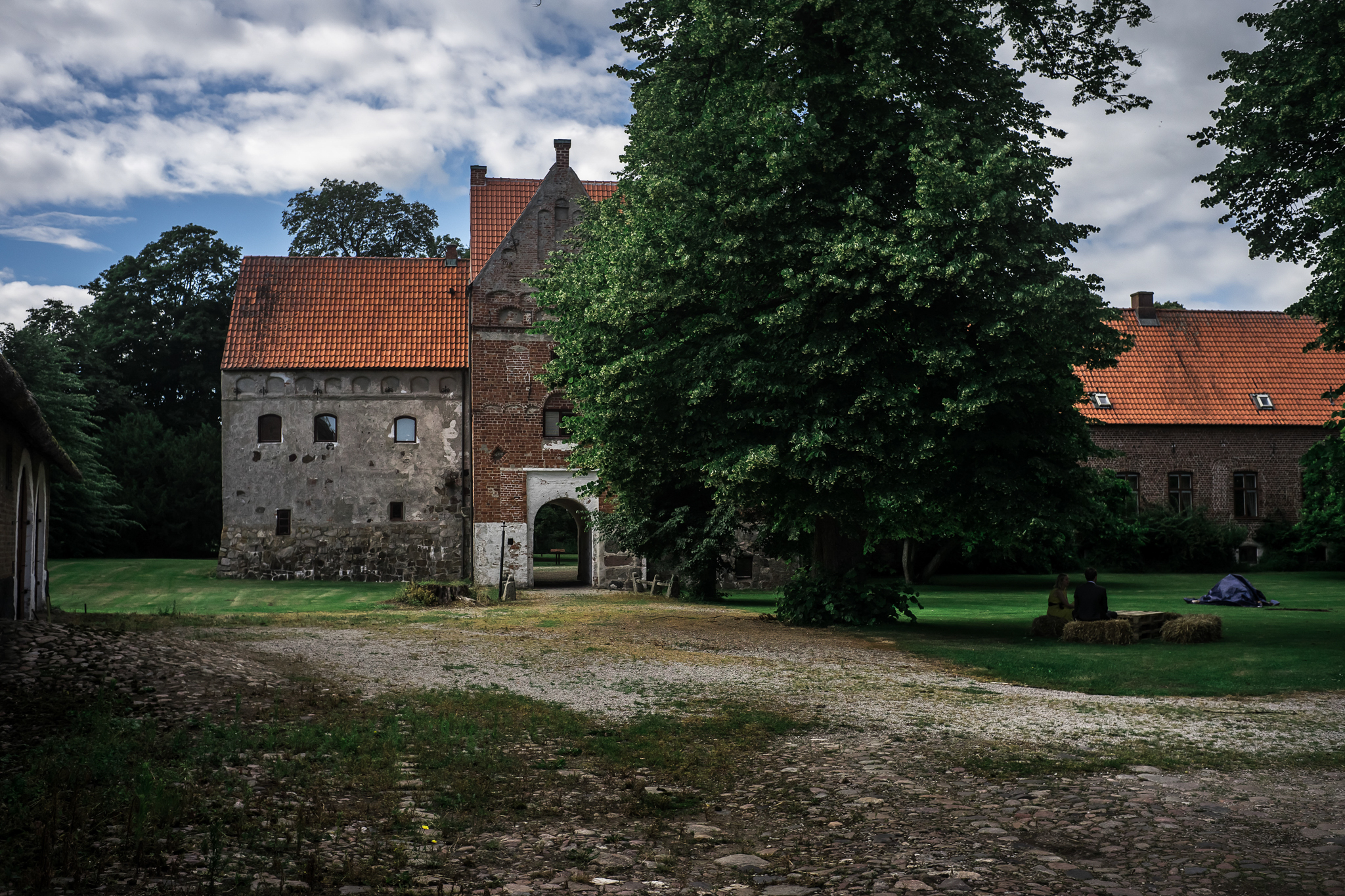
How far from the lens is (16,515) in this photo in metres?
16.1

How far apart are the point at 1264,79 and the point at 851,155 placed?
6008 mm

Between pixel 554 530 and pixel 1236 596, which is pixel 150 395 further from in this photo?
pixel 1236 596

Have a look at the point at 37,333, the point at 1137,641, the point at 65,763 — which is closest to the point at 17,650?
the point at 65,763

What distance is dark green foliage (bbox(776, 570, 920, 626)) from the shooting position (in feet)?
58.9

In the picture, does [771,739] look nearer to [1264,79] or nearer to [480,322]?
[1264,79]

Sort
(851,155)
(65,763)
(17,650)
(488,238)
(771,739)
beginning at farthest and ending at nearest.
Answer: (488,238)
(851,155)
(17,650)
(771,739)
(65,763)

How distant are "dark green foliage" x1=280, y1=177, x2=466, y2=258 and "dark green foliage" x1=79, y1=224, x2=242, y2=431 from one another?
133 inches

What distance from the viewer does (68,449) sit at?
3328cm

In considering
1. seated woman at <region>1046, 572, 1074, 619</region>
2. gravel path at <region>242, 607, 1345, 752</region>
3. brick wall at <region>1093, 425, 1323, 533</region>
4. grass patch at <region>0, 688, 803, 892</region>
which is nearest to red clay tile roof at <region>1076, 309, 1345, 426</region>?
brick wall at <region>1093, 425, 1323, 533</region>

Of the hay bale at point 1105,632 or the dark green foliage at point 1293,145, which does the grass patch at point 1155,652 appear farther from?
the dark green foliage at point 1293,145

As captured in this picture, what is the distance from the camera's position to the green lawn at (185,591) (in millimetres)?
23391

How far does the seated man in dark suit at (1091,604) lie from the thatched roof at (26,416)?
1390cm

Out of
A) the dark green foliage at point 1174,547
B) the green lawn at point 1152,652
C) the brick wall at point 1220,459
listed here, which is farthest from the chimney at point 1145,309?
the green lawn at point 1152,652

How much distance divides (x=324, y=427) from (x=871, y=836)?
30633mm
